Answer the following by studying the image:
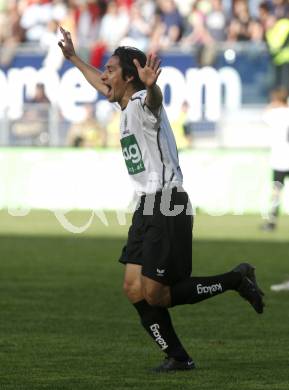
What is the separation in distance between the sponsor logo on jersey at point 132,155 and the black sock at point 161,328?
857 millimetres

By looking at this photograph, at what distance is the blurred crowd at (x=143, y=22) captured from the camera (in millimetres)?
26078

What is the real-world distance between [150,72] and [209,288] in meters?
1.52

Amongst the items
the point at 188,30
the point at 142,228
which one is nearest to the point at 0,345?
the point at 142,228

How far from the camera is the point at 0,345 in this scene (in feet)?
31.8

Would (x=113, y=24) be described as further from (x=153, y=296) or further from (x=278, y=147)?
(x=153, y=296)

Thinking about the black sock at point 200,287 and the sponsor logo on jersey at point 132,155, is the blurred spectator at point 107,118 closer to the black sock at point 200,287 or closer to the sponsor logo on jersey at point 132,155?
the black sock at point 200,287

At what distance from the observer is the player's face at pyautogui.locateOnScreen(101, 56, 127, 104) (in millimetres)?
8492

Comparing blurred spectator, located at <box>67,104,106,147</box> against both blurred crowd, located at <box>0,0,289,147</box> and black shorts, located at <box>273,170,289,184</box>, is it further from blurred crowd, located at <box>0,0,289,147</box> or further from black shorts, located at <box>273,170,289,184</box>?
black shorts, located at <box>273,170,289,184</box>

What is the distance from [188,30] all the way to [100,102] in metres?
2.53

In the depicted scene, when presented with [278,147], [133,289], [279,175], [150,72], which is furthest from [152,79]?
[278,147]

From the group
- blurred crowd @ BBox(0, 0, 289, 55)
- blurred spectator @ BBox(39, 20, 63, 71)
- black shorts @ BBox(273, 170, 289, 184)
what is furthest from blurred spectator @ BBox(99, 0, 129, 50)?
black shorts @ BBox(273, 170, 289, 184)

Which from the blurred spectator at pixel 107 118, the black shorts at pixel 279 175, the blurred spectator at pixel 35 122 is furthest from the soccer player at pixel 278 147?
the blurred spectator at pixel 35 122

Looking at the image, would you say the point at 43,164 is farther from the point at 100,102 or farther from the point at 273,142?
the point at 273,142

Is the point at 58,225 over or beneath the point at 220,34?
beneath
